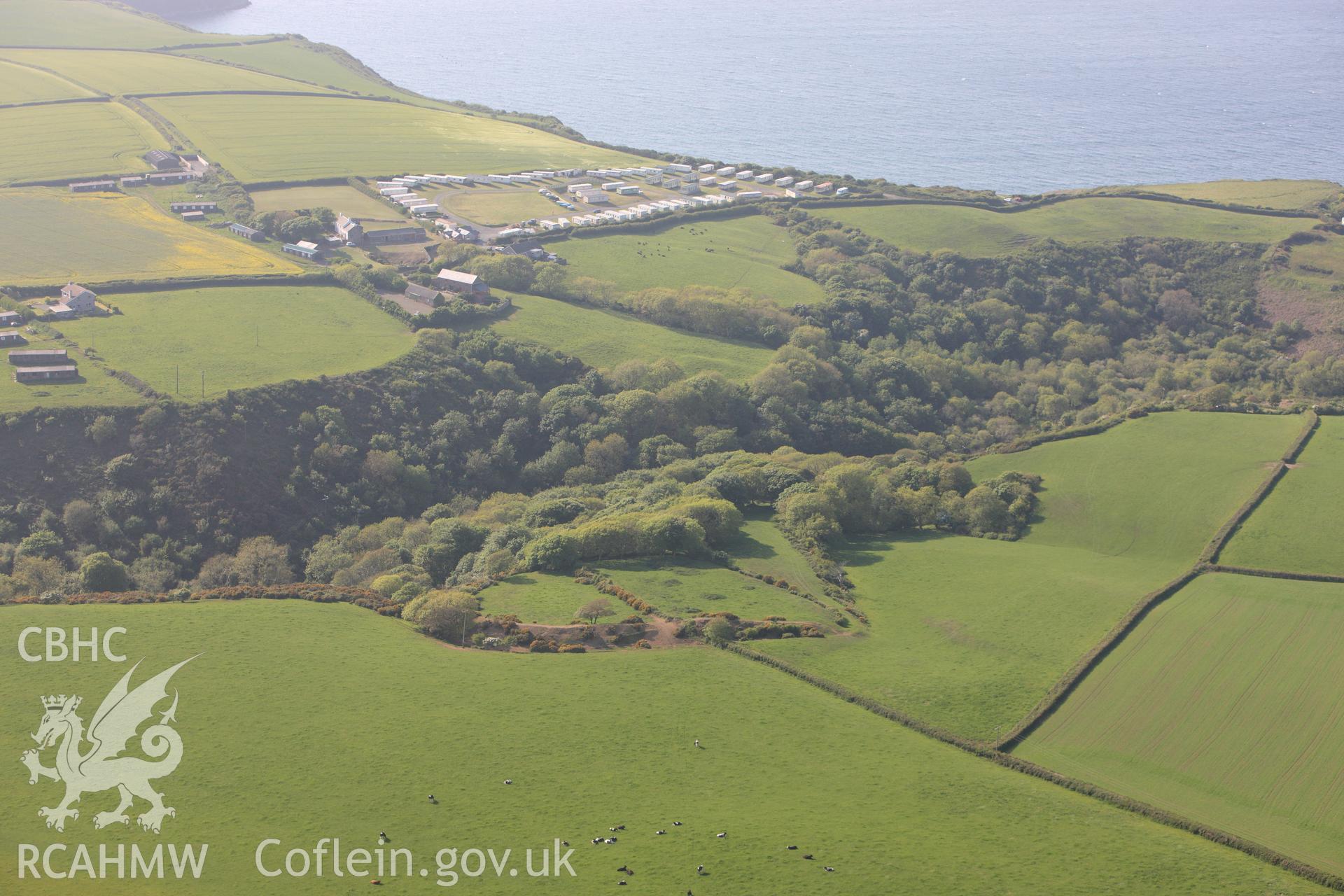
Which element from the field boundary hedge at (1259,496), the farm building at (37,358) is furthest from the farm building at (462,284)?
the field boundary hedge at (1259,496)

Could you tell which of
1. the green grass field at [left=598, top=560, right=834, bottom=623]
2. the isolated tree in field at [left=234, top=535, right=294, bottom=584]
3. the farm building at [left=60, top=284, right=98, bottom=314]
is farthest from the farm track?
the farm building at [left=60, top=284, right=98, bottom=314]

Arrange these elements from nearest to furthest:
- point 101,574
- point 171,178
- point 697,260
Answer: point 101,574 < point 697,260 < point 171,178

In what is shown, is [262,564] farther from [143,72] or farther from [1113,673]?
[143,72]

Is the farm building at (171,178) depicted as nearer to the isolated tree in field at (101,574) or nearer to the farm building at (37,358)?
the farm building at (37,358)

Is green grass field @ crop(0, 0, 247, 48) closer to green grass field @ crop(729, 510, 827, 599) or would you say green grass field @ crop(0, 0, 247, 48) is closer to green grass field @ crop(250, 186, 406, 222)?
green grass field @ crop(250, 186, 406, 222)

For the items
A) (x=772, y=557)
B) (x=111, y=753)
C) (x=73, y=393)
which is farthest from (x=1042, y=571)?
(x=73, y=393)

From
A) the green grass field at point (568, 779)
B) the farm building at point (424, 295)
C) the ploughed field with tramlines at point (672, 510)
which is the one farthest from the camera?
the farm building at point (424, 295)
